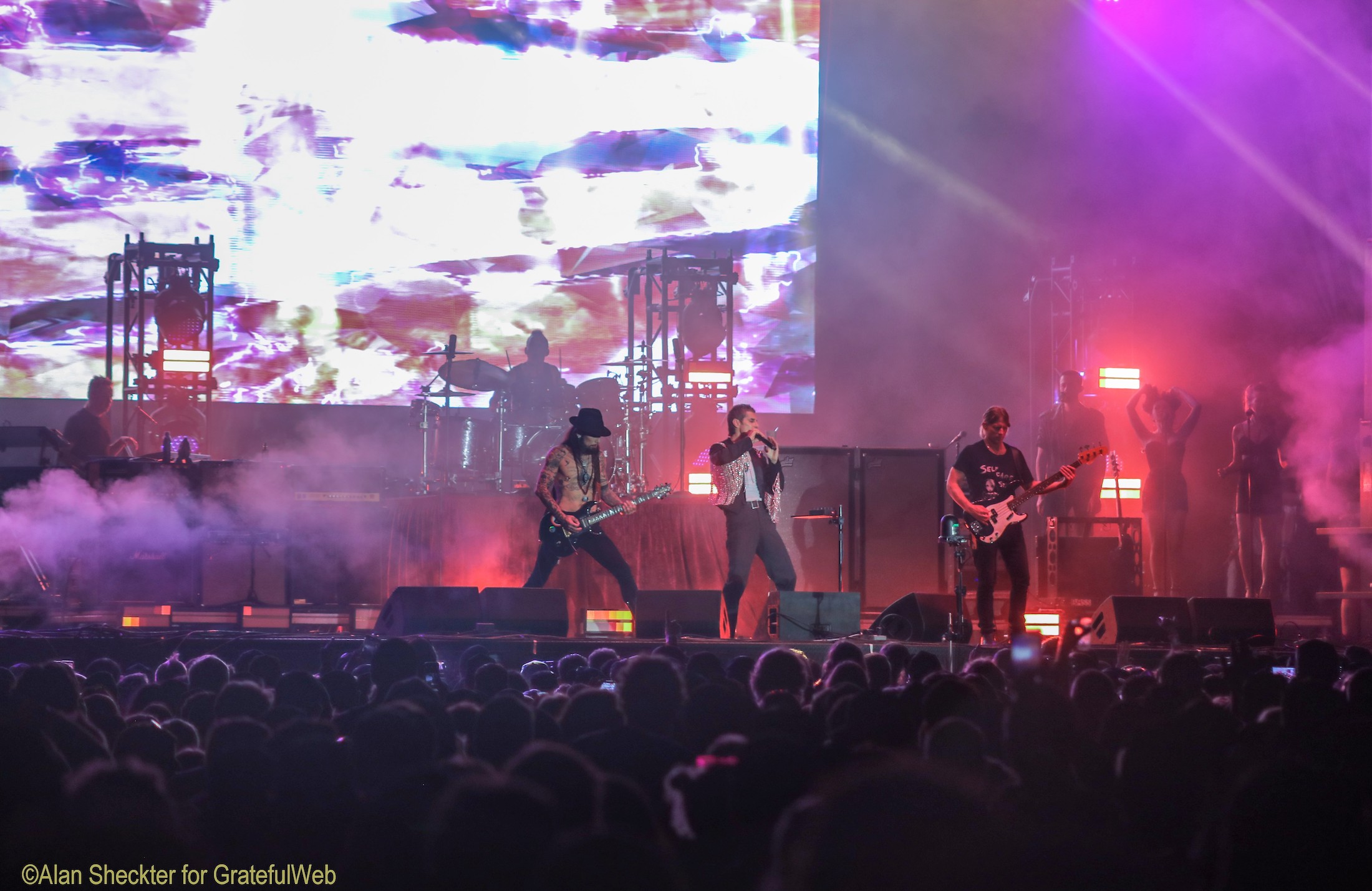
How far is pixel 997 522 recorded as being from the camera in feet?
26.6

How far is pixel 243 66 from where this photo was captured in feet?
44.9

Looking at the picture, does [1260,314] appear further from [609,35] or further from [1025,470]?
[609,35]

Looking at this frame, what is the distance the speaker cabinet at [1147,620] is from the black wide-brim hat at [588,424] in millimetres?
3880

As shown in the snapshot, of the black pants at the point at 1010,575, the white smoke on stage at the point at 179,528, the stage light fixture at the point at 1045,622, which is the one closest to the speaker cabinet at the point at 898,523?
the stage light fixture at the point at 1045,622

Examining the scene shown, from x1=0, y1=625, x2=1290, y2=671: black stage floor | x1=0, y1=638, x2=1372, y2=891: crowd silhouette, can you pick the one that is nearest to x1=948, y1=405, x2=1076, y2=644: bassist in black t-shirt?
x1=0, y1=625, x2=1290, y2=671: black stage floor

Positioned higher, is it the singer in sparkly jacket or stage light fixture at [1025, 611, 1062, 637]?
the singer in sparkly jacket

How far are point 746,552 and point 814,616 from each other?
2.46 ft

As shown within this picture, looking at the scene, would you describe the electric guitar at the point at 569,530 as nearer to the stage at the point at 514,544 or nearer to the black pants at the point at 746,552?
the black pants at the point at 746,552

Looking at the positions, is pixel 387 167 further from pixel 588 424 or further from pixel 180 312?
pixel 588 424

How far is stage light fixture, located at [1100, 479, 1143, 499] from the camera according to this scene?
40.6 feet

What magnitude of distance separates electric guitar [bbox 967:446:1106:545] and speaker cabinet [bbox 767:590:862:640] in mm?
974

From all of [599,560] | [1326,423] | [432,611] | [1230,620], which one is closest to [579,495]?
[599,560]

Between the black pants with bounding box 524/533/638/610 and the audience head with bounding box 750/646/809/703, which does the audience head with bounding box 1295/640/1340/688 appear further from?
the black pants with bounding box 524/533/638/610

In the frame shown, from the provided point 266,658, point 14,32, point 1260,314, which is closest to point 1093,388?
point 1260,314
